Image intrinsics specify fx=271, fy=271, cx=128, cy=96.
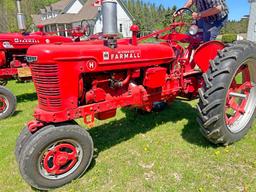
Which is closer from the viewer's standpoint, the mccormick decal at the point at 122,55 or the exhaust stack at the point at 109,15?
the exhaust stack at the point at 109,15

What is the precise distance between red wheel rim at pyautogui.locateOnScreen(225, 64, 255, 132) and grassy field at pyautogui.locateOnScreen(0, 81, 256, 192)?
27cm

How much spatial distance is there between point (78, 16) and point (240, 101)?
39528 mm

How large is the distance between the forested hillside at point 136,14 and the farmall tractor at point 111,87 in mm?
1290

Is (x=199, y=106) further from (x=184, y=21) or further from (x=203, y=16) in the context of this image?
(x=184, y=21)

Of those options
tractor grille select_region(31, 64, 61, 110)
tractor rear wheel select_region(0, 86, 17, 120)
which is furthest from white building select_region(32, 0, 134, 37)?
tractor grille select_region(31, 64, 61, 110)

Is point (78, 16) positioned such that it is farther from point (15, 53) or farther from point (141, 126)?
point (141, 126)

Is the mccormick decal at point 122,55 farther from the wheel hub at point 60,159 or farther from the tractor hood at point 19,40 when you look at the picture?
the tractor hood at point 19,40

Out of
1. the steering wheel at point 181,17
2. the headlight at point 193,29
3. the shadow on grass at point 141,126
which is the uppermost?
the steering wheel at point 181,17

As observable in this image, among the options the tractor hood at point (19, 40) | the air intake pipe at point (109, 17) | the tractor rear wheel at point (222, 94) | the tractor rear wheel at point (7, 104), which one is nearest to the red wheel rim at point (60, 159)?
the air intake pipe at point (109, 17)

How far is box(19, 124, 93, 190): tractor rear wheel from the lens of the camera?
2715mm

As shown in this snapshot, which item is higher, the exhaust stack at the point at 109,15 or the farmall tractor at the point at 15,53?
the exhaust stack at the point at 109,15

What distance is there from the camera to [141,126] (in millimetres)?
4621

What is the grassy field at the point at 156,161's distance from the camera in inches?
119

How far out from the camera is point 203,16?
3922mm
